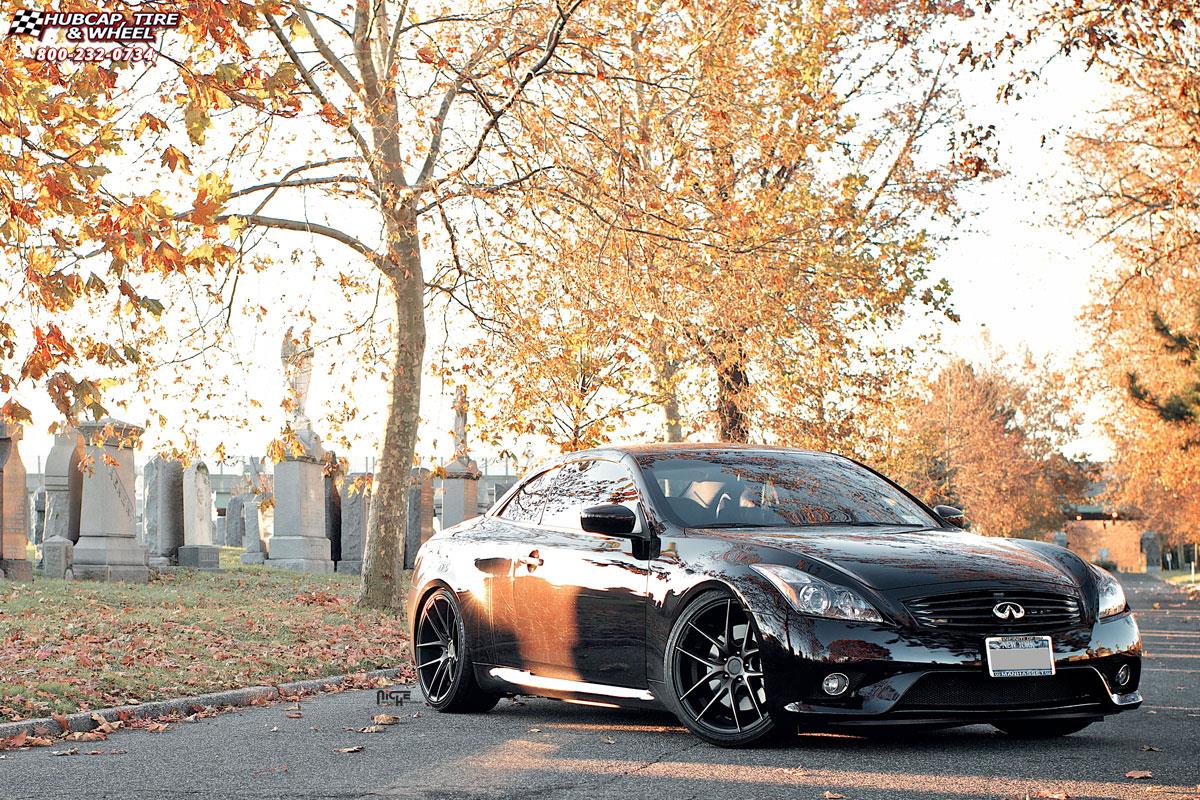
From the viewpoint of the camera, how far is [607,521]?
25.7ft

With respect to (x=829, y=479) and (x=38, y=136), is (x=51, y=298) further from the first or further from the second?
(x=829, y=479)

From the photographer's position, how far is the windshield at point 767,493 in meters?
7.96

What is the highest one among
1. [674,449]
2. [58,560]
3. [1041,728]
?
[674,449]

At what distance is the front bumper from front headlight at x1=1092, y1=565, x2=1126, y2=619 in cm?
49

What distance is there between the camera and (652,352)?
21781 millimetres

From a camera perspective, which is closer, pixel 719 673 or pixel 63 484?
pixel 719 673

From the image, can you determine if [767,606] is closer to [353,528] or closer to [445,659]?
[445,659]

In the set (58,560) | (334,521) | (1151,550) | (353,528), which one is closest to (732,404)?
(353,528)

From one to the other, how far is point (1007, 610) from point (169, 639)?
8.61 meters

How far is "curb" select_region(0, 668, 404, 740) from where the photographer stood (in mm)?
8523

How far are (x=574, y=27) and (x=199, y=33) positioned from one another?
7.47 meters

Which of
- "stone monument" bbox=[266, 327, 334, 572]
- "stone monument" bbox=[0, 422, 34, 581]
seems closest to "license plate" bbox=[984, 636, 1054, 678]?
"stone monument" bbox=[0, 422, 34, 581]

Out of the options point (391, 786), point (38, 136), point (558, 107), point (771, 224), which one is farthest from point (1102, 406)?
point (391, 786)

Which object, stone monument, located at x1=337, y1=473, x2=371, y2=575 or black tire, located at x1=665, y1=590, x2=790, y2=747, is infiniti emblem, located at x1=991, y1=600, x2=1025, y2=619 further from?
stone monument, located at x1=337, y1=473, x2=371, y2=575
